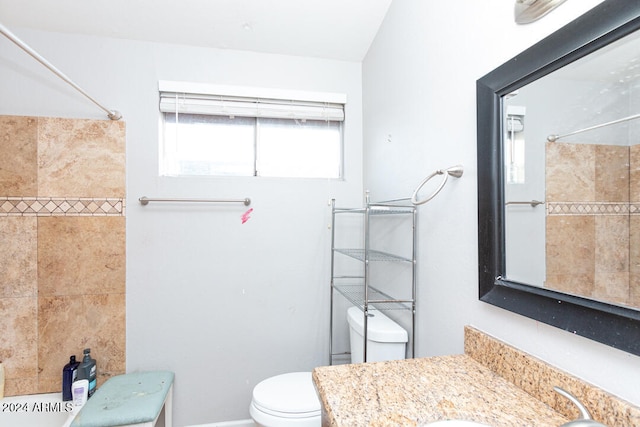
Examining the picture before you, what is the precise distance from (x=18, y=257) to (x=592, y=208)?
2459 mm

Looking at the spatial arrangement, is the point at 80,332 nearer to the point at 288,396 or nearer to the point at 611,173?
the point at 288,396

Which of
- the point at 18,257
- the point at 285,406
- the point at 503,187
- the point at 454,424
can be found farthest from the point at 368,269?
the point at 18,257

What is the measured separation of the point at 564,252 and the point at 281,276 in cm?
149

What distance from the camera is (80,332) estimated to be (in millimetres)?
1688

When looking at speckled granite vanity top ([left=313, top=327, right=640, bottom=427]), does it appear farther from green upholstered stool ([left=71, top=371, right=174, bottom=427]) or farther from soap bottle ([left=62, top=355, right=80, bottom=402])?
soap bottle ([left=62, top=355, right=80, bottom=402])

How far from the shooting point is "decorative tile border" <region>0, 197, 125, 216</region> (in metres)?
1.64

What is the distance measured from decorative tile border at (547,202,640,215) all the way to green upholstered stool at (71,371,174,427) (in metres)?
1.76

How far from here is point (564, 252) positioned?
69cm

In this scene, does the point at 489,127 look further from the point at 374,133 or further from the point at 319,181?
the point at 319,181

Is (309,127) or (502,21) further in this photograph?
(309,127)

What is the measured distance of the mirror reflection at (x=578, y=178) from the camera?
0.57 metres

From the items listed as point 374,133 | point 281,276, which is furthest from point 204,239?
point 374,133

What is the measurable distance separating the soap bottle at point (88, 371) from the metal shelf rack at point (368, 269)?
132cm

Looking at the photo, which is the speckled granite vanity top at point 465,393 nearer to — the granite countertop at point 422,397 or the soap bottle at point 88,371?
the granite countertop at point 422,397
